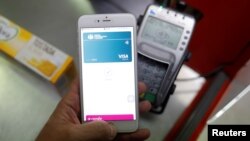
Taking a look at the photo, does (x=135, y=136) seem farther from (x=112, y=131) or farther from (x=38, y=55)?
(x=38, y=55)

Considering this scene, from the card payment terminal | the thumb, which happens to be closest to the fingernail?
the thumb

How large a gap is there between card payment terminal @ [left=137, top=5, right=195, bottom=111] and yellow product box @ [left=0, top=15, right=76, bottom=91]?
0.43 feet

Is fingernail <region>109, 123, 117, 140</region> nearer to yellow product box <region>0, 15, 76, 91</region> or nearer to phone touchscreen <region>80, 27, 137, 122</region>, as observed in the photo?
phone touchscreen <region>80, 27, 137, 122</region>

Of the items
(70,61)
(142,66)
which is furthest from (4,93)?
(142,66)

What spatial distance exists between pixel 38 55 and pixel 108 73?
0.16 m

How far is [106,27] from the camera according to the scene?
20.2 inches

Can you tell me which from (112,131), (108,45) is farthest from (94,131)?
(108,45)

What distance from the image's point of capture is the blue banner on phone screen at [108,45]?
51cm

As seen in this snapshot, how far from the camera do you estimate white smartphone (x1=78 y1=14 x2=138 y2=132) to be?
20.2 inches

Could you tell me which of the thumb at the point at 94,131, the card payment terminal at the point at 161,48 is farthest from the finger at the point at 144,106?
the thumb at the point at 94,131

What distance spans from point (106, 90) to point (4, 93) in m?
0.25

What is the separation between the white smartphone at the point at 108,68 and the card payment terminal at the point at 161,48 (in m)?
0.09

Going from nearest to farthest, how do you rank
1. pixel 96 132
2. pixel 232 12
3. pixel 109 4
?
1. pixel 96 132
2. pixel 232 12
3. pixel 109 4

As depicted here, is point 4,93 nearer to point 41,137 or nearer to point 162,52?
point 41,137
